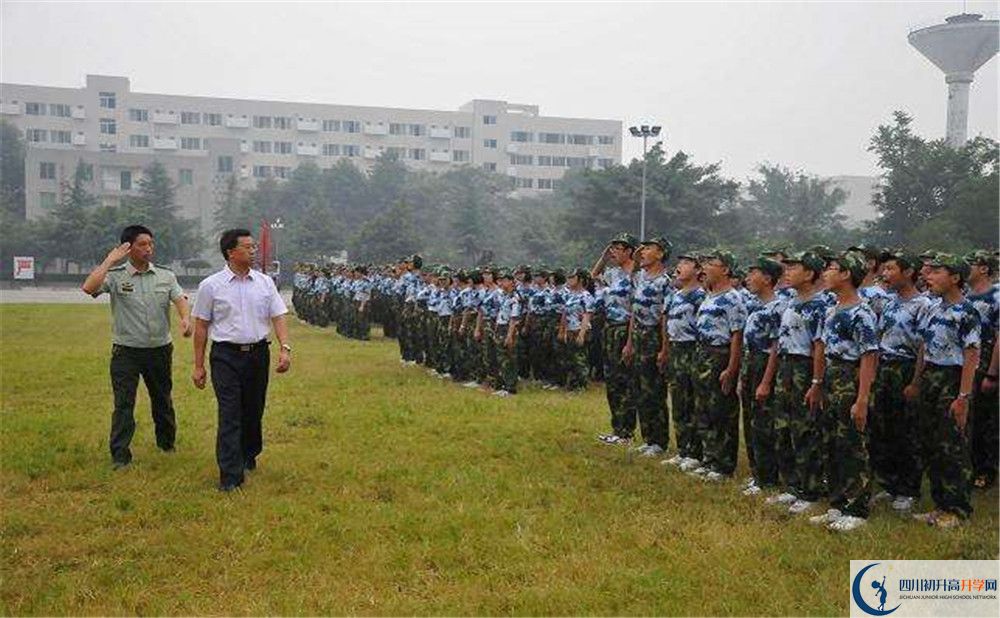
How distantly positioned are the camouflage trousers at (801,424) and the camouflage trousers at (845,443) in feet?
0.58

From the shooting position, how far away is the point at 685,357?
6867mm

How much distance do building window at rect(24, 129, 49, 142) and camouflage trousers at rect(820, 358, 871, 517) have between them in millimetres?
76179

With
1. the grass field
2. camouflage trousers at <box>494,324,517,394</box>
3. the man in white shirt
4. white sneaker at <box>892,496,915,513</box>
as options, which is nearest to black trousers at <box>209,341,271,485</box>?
the man in white shirt

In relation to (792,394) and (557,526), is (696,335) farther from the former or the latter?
(557,526)

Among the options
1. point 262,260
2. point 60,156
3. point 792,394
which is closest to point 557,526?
point 792,394

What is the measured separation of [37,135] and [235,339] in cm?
7429

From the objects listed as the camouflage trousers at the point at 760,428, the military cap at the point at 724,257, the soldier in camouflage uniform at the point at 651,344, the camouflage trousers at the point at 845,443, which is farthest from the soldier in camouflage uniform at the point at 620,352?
the camouflage trousers at the point at 845,443

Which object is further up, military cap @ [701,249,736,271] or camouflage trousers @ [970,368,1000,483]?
military cap @ [701,249,736,271]

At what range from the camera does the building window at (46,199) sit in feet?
191

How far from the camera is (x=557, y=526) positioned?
5.39 m

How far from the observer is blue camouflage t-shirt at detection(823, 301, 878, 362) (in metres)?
5.23

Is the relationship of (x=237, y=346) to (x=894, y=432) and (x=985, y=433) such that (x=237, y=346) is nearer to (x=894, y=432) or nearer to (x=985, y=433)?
(x=894, y=432)

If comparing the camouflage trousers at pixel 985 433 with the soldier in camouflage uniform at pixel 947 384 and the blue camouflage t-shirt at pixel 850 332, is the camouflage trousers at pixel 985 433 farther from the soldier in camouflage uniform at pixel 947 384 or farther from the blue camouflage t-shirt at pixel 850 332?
the blue camouflage t-shirt at pixel 850 332

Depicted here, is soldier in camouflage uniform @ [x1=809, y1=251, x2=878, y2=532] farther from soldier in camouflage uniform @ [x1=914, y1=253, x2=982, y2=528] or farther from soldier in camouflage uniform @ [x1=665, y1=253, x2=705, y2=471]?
soldier in camouflage uniform @ [x1=665, y1=253, x2=705, y2=471]
